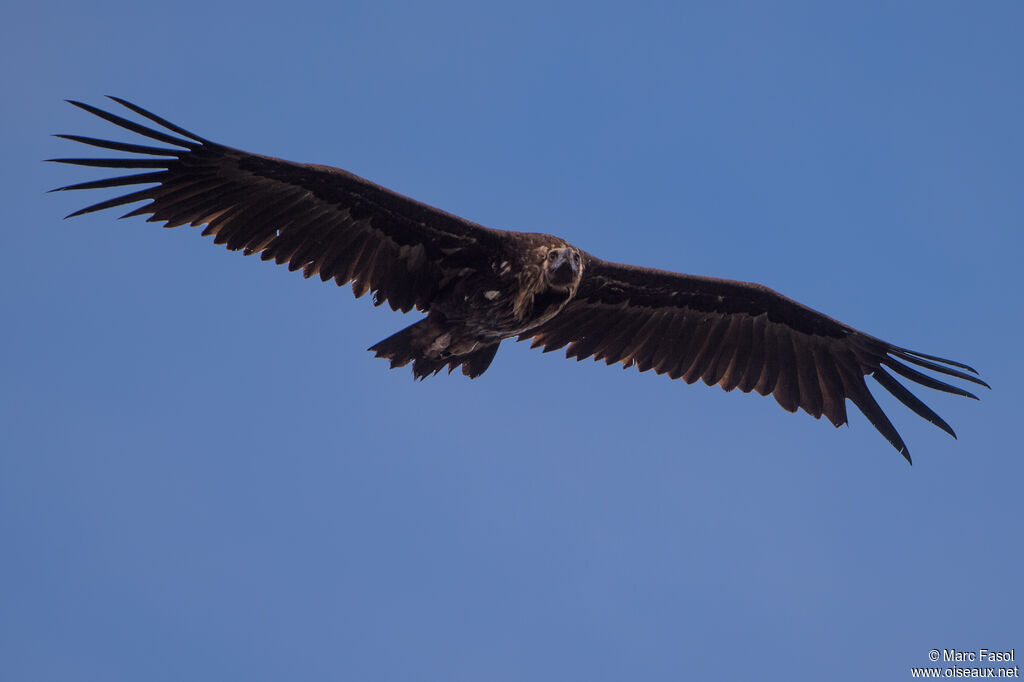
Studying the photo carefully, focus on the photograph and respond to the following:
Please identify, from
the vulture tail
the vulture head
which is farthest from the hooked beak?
the vulture tail

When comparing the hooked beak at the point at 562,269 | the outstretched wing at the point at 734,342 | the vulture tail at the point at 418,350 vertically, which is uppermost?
the outstretched wing at the point at 734,342

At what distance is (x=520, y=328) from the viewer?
39.4 feet

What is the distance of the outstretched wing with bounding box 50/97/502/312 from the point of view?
11141mm

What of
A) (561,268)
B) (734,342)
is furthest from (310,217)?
(734,342)

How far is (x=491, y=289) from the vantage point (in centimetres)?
1176

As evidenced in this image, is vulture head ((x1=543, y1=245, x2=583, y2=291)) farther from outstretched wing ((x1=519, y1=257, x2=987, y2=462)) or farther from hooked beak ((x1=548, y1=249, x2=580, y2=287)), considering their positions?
outstretched wing ((x1=519, y1=257, x2=987, y2=462))

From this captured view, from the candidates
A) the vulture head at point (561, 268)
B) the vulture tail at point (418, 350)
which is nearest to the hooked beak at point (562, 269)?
the vulture head at point (561, 268)

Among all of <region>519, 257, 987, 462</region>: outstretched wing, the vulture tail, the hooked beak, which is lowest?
the vulture tail

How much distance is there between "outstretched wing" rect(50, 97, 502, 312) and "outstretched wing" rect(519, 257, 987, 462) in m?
1.63

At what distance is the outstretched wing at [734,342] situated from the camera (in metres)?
13.3

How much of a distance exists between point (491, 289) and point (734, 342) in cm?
334

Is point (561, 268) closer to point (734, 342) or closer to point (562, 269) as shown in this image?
point (562, 269)

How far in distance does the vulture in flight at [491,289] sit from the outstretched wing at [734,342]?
0.01 metres

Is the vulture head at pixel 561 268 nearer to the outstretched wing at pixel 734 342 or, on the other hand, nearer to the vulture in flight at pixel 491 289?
the vulture in flight at pixel 491 289
